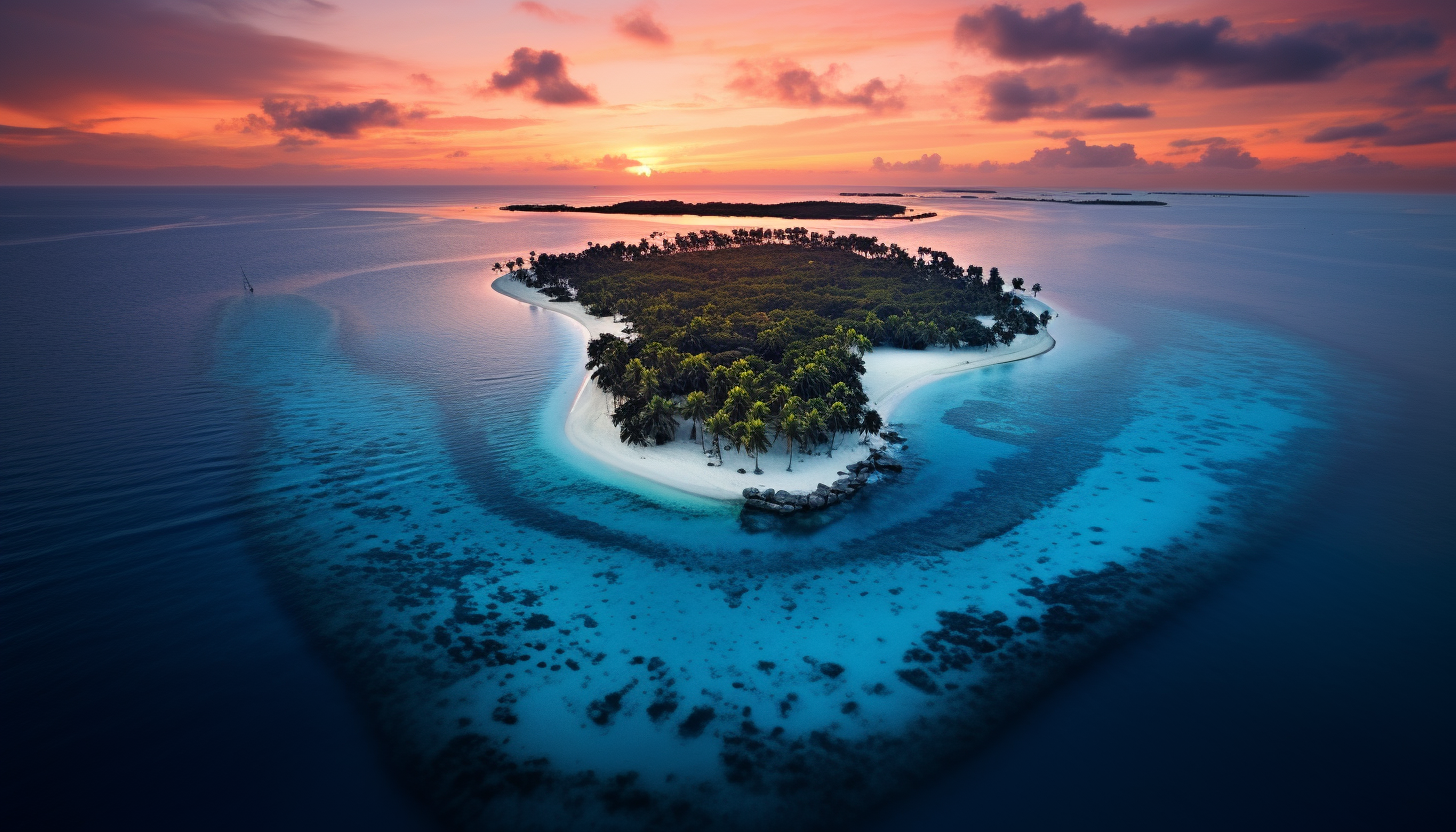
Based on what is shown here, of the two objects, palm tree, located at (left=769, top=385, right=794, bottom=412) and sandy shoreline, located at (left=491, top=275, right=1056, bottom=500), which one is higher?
palm tree, located at (left=769, top=385, right=794, bottom=412)

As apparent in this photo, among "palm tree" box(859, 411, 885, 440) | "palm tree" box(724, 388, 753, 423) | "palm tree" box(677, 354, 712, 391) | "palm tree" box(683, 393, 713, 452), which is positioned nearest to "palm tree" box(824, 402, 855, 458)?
"palm tree" box(859, 411, 885, 440)

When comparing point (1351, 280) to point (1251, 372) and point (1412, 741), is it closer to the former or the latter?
point (1251, 372)

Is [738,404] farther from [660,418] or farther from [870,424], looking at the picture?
[870,424]

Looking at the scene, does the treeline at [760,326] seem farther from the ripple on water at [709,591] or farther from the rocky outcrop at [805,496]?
the ripple on water at [709,591]

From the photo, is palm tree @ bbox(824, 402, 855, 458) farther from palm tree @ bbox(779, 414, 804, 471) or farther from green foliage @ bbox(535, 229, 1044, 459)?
palm tree @ bbox(779, 414, 804, 471)

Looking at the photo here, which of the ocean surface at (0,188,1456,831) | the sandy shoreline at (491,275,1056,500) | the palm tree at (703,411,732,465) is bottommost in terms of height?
the ocean surface at (0,188,1456,831)

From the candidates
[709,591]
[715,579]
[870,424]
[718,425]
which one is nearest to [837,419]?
[870,424]

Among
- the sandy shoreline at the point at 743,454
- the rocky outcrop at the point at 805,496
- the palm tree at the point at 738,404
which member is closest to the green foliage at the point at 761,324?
the palm tree at the point at 738,404
